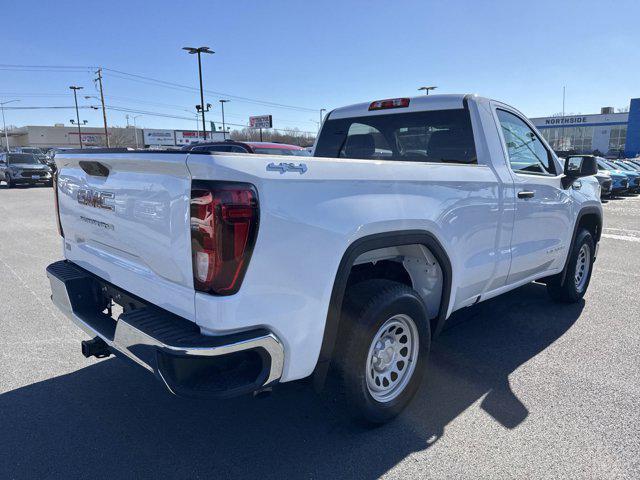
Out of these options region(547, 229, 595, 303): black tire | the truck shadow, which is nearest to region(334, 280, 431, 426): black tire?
the truck shadow

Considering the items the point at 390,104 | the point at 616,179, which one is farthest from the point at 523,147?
the point at 616,179

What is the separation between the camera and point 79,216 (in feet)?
9.79

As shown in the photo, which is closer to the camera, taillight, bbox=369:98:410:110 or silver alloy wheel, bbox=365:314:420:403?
silver alloy wheel, bbox=365:314:420:403

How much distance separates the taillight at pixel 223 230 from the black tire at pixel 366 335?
810mm

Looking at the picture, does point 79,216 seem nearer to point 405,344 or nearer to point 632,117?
point 405,344

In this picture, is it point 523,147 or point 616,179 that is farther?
point 616,179

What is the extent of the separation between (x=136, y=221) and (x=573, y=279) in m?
4.54

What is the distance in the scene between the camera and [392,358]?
2914mm

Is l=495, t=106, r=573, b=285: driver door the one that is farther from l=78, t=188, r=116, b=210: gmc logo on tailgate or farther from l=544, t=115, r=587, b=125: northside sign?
l=544, t=115, r=587, b=125: northside sign

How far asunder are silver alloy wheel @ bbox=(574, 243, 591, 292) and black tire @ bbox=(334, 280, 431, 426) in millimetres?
3139

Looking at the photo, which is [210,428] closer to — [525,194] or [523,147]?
[525,194]

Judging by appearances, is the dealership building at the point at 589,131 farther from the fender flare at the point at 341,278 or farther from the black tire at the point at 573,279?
the fender flare at the point at 341,278

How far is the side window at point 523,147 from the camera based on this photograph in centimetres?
387

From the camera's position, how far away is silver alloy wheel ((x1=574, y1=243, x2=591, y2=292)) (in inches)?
204
